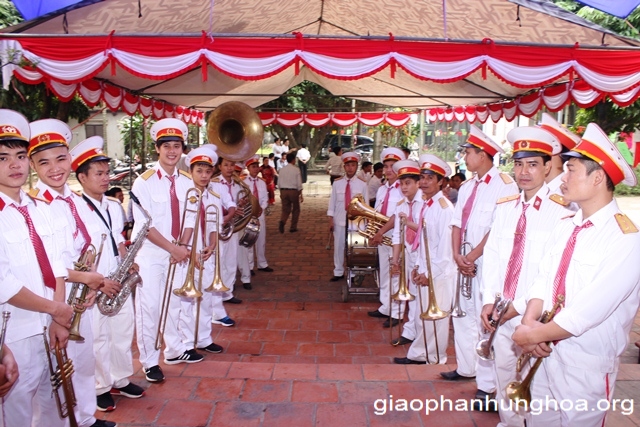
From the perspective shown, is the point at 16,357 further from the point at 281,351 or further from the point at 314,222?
the point at 314,222

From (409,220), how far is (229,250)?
303cm

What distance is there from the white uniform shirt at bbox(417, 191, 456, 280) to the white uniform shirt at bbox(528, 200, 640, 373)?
80.8 inches

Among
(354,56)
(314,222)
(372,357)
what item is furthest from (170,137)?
(314,222)

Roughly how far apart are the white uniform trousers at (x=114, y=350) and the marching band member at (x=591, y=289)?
304cm

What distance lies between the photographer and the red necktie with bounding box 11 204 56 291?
277cm

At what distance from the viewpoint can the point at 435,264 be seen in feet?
15.9

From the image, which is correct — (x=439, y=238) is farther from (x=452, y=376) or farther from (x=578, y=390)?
(x=578, y=390)

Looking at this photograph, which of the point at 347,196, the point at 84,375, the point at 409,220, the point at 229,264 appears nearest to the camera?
the point at 84,375

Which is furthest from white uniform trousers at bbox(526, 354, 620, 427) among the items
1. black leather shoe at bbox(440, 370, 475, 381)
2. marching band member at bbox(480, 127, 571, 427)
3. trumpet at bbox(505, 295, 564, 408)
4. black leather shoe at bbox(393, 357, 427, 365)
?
black leather shoe at bbox(393, 357, 427, 365)

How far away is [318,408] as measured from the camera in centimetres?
360

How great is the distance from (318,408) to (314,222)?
393 inches

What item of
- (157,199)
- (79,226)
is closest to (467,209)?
(157,199)

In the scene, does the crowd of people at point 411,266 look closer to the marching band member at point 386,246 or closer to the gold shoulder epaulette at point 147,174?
the gold shoulder epaulette at point 147,174

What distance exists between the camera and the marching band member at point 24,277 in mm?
2625
